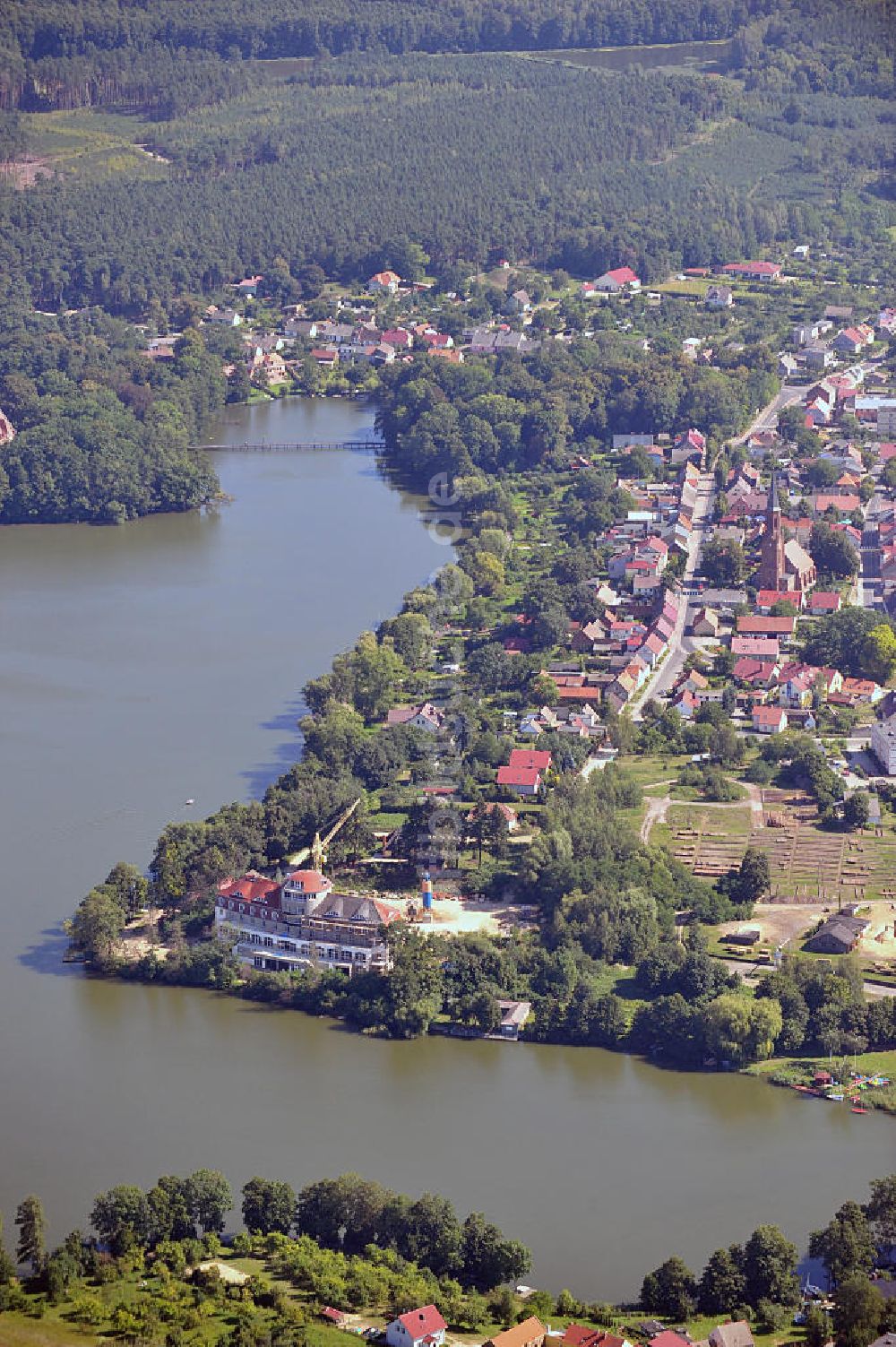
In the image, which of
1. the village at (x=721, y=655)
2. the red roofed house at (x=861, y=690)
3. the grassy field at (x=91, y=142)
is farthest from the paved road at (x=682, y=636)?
the grassy field at (x=91, y=142)

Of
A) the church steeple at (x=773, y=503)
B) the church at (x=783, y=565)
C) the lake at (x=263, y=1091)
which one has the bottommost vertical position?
the lake at (x=263, y=1091)

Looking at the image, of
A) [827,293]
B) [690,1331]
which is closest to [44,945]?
[690,1331]

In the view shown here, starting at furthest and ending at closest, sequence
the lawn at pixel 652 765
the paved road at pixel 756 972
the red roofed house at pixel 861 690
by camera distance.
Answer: the red roofed house at pixel 861 690 < the lawn at pixel 652 765 < the paved road at pixel 756 972

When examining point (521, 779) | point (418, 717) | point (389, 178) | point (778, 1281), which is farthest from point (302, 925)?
point (389, 178)

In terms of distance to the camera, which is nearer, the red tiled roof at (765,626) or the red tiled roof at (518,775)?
the red tiled roof at (518,775)

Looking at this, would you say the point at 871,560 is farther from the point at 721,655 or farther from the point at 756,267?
the point at 756,267

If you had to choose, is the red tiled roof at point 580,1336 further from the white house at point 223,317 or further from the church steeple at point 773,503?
the white house at point 223,317

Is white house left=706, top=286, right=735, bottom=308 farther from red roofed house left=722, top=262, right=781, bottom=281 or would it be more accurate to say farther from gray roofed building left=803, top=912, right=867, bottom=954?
gray roofed building left=803, top=912, right=867, bottom=954
